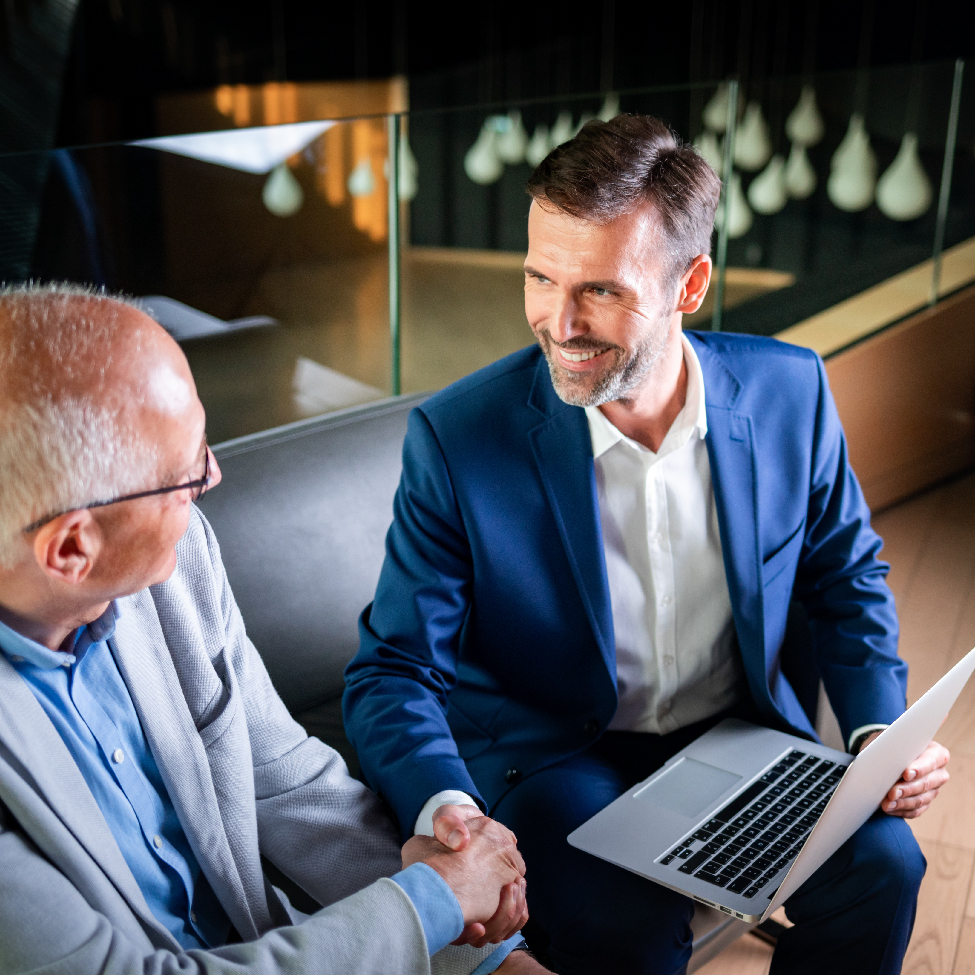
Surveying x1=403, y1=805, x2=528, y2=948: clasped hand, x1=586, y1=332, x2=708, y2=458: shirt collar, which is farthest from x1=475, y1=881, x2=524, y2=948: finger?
x1=586, y1=332, x2=708, y2=458: shirt collar

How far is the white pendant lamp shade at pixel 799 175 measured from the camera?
13.3ft

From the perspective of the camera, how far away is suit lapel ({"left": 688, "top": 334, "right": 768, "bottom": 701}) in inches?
62.5

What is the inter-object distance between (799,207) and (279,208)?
7.23 ft

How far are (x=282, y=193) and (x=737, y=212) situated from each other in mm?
1726

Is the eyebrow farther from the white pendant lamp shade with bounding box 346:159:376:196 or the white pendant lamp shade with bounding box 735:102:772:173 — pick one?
the white pendant lamp shade with bounding box 735:102:772:173

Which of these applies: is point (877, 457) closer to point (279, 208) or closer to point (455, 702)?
point (279, 208)

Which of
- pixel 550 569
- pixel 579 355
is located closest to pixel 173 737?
pixel 550 569

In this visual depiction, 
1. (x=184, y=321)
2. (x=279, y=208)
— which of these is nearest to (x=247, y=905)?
(x=184, y=321)

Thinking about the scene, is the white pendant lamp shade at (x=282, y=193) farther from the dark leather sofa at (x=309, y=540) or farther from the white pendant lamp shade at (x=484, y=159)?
the dark leather sofa at (x=309, y=540)

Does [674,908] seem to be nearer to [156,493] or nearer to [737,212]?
[156,493]

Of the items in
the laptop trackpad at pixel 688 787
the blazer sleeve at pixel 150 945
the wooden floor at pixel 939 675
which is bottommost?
A: the wooden floor at pixel 939 675

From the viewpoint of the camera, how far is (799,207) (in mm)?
4105

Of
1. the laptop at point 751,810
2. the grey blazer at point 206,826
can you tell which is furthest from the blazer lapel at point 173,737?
the laptop at point 751,810

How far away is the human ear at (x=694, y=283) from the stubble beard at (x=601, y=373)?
8cm
